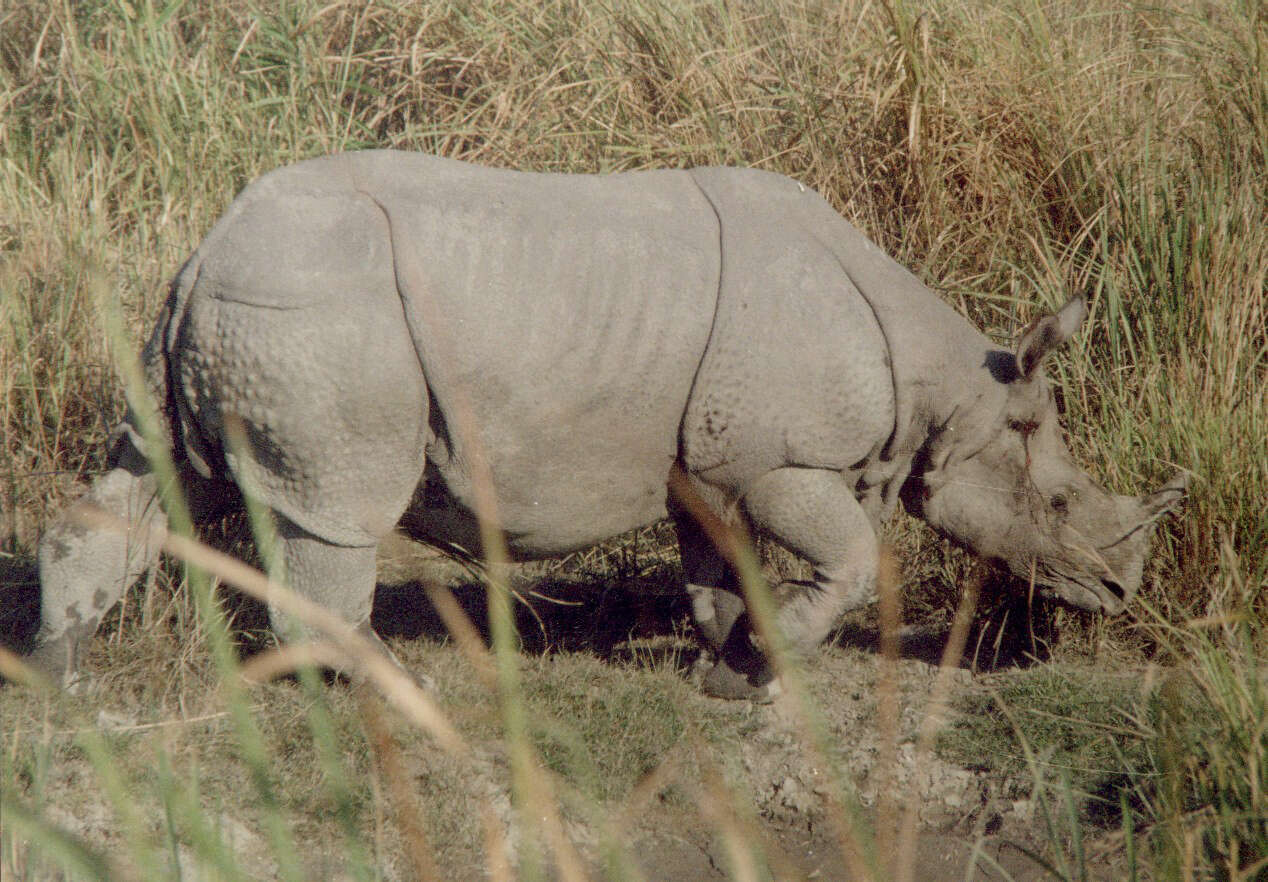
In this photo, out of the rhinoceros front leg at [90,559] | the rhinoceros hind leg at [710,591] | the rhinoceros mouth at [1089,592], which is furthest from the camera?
the rhinoceros hind leg at [710,591]

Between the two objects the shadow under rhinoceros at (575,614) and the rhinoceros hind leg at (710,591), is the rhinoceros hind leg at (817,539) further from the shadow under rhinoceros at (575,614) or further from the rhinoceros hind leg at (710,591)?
the shadow under rhinoceros at (575,614)

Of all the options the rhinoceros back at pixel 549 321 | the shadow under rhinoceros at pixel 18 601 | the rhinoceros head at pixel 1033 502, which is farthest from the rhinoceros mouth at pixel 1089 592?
the shadow under rhinoceros at pixel 18 601

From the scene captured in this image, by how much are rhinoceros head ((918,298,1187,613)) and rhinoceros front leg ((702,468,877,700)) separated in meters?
0.38

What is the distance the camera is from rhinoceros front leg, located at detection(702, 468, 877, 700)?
13.1 ft

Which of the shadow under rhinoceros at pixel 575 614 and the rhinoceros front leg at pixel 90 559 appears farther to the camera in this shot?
the shadow under rhinoceros at pixel 575 614

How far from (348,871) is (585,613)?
193cm

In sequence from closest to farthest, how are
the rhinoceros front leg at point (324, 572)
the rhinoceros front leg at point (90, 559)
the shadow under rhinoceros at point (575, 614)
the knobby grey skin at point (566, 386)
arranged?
the knobby grey skin at point (566, 386), the rhinoceros front leg at point (324, 572), the rhinoceros front leg at point (90, 559), the shadow under rhinoceros at point (575, 614)

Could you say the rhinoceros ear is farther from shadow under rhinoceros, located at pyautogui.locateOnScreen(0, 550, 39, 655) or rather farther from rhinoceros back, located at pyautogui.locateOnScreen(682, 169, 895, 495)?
shadow under rhinoceros, located at pyautogui.locateOnScreen(0, 550, 39, 655)

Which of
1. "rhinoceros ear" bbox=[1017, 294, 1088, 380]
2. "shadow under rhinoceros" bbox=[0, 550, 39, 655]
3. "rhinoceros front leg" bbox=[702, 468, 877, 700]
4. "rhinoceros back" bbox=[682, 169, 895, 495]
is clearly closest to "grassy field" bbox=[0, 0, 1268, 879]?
"shadow under rhinoceros" bbox=[0, 550, 39, 655]

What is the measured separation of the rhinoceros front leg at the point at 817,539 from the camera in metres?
4.00

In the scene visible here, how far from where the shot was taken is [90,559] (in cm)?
392

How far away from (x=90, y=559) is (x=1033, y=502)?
2.89 metres

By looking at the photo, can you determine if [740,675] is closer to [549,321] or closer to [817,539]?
[817,539]

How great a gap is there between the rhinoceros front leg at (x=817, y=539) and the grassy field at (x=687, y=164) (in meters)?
0.43
